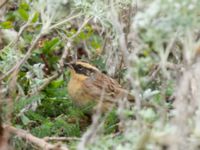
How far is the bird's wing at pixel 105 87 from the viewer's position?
15.5ft

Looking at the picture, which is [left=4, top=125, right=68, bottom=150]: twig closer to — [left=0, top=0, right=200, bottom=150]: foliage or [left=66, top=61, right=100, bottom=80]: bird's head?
[left=0, top=0, right=200, bottom=150]: foliage

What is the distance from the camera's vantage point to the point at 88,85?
5.12 metres

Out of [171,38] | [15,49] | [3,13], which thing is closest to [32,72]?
[15,49]

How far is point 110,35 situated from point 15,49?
3.12 feet

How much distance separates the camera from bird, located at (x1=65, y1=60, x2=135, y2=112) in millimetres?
4789

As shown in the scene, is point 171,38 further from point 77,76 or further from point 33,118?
point 77,76

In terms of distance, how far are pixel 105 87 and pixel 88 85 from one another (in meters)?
0.40

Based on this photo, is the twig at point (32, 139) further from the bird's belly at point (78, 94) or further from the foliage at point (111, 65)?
the bird's belly at point (78, 94)

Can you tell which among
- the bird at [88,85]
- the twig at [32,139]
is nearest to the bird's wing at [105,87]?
the bird at [88,85]

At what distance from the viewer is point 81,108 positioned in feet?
14.8

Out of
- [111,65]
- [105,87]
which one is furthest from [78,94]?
[111,65]

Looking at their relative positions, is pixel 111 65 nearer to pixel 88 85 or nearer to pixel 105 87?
pixel 88 85

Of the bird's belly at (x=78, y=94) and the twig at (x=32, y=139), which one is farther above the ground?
the bird's belly at (x=78, y=94)

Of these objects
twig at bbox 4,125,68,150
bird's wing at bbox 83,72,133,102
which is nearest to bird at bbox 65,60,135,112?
bird's wing at bbox 83,72,133,102
